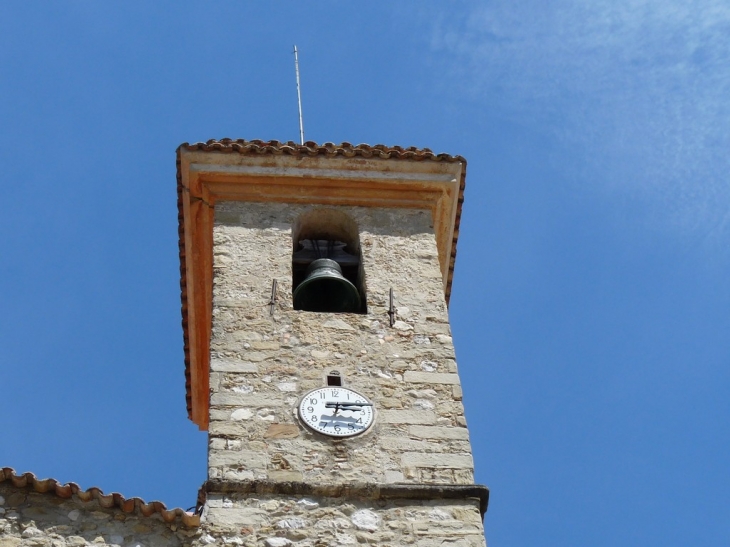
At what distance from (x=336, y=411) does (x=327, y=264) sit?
1825 mm

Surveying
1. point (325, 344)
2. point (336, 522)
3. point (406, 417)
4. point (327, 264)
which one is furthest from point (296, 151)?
point (336, 522)

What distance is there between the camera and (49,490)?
Result: 27.5 ft

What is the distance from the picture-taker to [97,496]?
8.38 meters

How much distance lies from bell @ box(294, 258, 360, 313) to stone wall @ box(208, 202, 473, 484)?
18 cm

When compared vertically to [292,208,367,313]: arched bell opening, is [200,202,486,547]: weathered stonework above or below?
below

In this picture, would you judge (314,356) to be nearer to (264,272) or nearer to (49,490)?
(264,272)

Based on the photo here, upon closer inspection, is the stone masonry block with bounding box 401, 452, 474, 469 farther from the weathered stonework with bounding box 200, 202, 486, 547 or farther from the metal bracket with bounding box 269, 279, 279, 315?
the metal bracket with bounding box 269, 279, 279, 315

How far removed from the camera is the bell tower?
8.65 m

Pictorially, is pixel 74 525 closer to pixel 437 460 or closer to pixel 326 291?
pixel 437 460

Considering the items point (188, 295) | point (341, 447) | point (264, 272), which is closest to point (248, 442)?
point (341, 447)

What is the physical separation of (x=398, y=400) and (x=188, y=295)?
9.32ft

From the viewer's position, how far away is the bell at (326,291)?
10.6 m

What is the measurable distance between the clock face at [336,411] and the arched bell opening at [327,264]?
129cm

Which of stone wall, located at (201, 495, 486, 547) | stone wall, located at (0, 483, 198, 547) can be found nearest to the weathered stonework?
stone wall, located at (201, 495, 486, 547)
